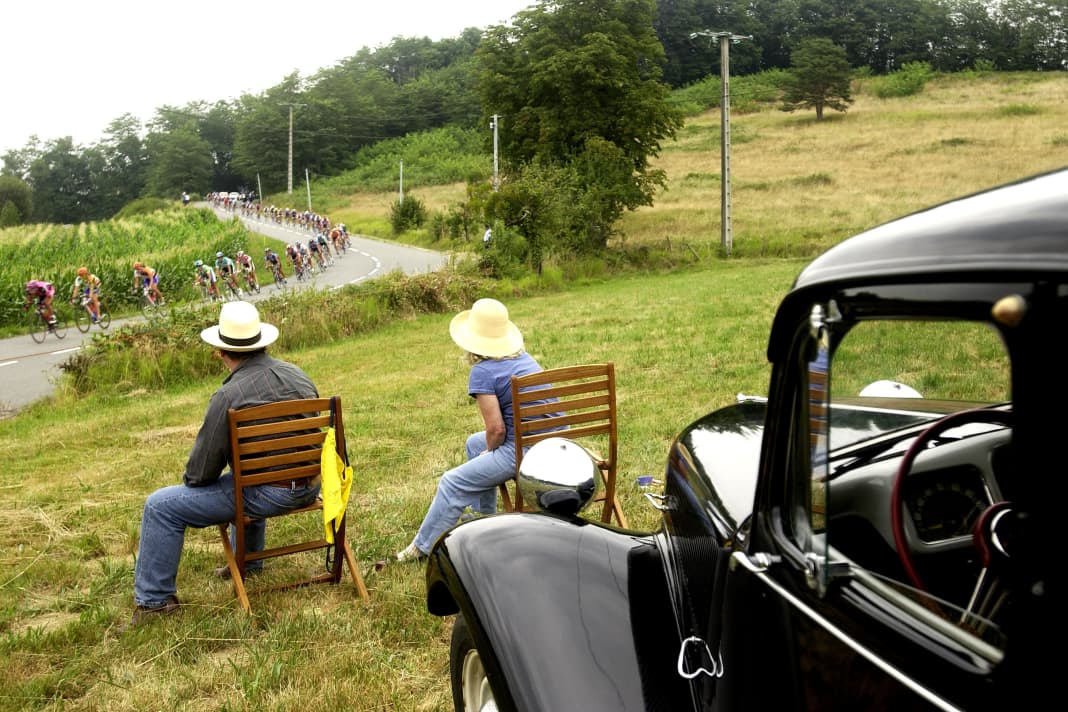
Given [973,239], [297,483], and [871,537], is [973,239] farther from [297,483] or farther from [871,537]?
[297,483]

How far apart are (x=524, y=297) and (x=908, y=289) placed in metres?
24.5

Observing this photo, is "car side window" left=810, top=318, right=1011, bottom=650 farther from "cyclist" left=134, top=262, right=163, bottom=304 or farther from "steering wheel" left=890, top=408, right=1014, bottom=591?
"cyclist" left=134, top=262, right=163, bottom=304

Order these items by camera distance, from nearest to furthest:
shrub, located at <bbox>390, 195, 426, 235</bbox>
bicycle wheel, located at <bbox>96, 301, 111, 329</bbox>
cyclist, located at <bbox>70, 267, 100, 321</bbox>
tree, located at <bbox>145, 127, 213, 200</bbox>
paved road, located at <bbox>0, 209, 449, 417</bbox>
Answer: paved road, located at <bbox>0, 209, 449, 417</bbox>, cyclist, located at <bbox>70, 267, 100, 321</bbox>, bicycle wheel, located at <bbox>96, 301, 111, 329</bbox>, shrub, located at <bbox>390, 195, 426, 235</bbox>, tree, located at <bbox>145, 127, 213, 200</bbox>

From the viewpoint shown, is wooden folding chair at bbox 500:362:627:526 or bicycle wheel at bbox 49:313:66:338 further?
bicycle wheel at bbox 49:313:66:338

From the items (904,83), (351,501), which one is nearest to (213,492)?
(351,501)

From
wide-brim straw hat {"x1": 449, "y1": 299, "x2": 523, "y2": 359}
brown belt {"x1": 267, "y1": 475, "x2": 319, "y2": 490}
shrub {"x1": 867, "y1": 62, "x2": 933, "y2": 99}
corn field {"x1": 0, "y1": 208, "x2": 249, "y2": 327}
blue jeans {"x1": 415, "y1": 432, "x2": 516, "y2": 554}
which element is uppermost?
shrub {"x1": 867, "y1": 62, "x2": 933, "y2": 99}

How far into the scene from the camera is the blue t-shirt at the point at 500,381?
5.12m

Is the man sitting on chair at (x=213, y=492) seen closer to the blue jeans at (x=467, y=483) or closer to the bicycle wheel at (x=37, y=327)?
the blue jeans at (x=467, y=483)

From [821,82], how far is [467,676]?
8095cm

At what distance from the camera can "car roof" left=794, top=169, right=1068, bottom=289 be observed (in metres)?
1.10

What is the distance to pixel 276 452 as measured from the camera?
4758mm

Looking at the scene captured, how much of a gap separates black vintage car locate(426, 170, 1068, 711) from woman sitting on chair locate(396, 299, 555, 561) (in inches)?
94.1

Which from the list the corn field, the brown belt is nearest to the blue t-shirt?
the brown belt

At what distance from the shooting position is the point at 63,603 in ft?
17.3
